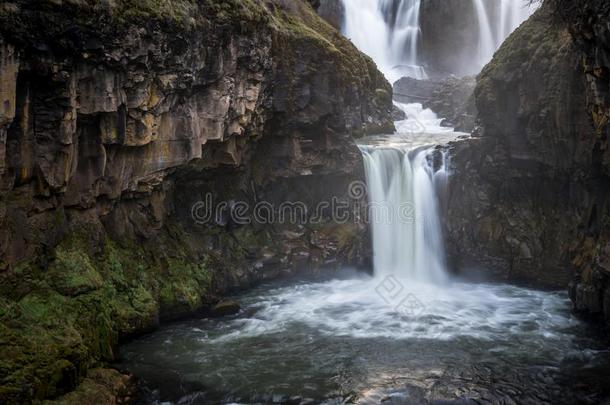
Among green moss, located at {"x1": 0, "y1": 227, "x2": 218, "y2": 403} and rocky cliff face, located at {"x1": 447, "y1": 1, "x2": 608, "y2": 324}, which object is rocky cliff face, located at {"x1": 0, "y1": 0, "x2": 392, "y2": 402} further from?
rocky cliff face, located at {"x1": 447, "y1": 1, "x2": 608, "y2": 324}

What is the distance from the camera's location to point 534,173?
1900 centimetres

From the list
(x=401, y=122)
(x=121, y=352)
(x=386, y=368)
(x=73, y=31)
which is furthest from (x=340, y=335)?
(x=401, y=122)

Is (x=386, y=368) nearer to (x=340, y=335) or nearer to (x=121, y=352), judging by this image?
(x=340, y=335)

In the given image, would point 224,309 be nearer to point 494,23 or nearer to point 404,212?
point 404,212

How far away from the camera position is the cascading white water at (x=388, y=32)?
129ft

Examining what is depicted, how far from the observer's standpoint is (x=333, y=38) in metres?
22.5

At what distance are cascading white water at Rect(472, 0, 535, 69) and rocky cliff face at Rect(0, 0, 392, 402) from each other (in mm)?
22721

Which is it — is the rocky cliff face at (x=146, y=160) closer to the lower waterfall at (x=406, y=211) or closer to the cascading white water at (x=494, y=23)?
the lower waterfall at (x=406, y=211)

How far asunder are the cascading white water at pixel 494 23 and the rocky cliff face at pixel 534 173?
21.1 metres

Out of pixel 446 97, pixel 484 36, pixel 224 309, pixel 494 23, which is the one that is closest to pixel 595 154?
pixel 224 309

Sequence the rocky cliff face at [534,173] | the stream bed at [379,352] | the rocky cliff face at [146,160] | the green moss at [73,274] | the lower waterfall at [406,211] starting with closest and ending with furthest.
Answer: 1. the rocky cliff face at [146,160]
2. the stream bed at [379,352]
3. the green moss at [73,274]
4. the rocky cliff face at [534,173]
5. the lower waterfall at [406,211]

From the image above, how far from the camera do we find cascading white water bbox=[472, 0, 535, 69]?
4109 cm

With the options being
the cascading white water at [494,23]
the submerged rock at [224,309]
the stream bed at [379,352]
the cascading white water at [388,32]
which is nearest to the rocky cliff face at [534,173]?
the stream bed at [379,352]

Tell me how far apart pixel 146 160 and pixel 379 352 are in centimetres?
759
